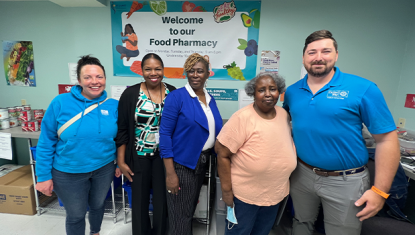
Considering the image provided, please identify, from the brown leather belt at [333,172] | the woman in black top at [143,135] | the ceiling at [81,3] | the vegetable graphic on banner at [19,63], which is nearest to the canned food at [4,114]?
the vegetable graphic on banner at [19,63]

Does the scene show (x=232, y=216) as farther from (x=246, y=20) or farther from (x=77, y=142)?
(x=246, y=20)

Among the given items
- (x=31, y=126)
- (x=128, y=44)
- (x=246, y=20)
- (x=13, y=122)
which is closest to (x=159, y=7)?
(x=128, y=44)

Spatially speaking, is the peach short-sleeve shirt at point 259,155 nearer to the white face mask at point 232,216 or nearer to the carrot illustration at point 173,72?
the white face mask at point 232,216

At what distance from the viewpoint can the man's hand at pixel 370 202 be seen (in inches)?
40.2

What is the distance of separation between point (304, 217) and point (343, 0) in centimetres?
225

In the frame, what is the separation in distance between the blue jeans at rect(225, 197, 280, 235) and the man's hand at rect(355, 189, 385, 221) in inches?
17.6

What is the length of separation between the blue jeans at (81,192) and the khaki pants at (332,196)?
4.45 feet

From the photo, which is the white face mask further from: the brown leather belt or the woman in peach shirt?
the brown leather belt

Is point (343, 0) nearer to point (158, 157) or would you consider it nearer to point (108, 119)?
point (158, 157)

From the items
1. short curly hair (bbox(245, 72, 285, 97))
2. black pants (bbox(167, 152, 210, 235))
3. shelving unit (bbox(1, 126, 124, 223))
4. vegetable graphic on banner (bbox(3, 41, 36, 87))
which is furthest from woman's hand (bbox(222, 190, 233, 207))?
vegetable graphic on banner (bbox(3, 41, 36, 87))

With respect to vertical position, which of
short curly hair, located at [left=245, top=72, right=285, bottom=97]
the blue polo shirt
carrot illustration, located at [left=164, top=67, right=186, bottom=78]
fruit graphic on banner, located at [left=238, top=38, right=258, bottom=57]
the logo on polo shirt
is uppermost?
fruit graphic on banner, located at [left=238, top=38, right=258, bottom=57]

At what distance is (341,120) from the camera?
3.39ft

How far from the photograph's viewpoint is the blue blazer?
1.20m

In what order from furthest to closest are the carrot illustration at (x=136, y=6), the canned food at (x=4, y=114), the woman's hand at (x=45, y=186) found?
1. the carrot illustration at (x=136, y=6)
2. the canned food at (x=4, y=114)
3. the woman's hand at (x=45, y=186)
